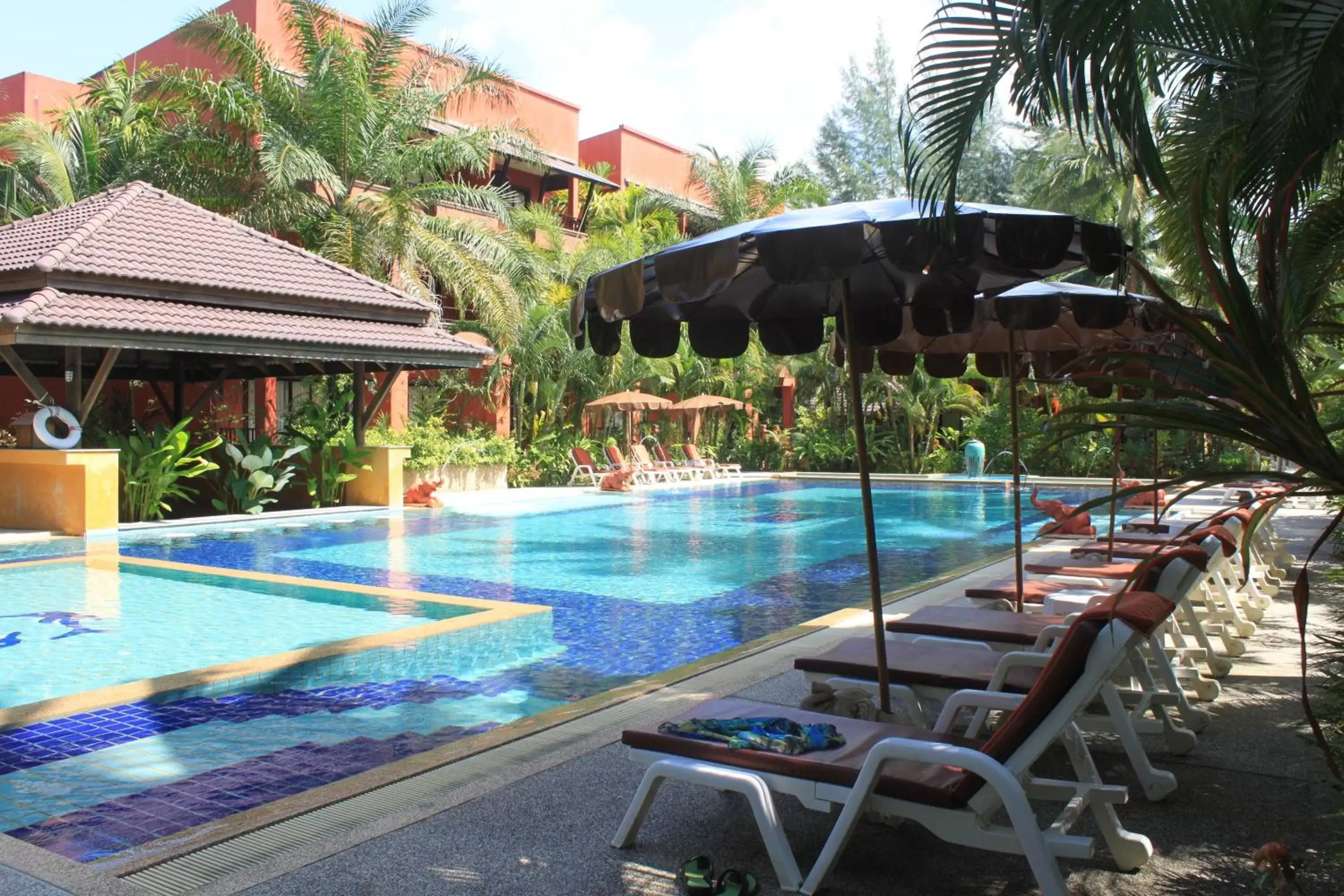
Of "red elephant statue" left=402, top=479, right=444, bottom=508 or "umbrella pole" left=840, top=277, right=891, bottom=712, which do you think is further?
"red elephant statue" left=402, top=479, right=444, bottom=508

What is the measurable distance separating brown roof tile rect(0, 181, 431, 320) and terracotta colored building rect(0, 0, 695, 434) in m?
4.01

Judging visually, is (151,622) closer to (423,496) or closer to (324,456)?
(324,456)

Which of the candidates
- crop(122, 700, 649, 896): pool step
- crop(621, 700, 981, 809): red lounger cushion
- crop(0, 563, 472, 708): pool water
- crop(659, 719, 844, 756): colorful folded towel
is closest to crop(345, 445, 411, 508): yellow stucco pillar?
crop(0, 563, 472, 708): pool water

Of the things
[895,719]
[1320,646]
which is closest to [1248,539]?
[895,719]

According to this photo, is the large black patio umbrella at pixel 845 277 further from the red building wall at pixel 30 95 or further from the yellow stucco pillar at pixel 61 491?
the red building wall at pixel 30 95

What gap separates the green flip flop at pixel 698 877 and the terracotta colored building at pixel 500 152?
21.4 m

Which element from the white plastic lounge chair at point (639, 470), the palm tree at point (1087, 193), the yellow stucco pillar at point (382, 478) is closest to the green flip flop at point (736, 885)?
the yellow stucco pillar at point (382, 478)

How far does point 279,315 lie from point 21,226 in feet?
17.2

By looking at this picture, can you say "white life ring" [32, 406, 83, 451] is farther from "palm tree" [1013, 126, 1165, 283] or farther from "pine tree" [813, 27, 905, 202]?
"pine tree" [813, 27, 905, 202]

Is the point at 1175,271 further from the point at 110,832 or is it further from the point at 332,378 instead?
the point at 332,378

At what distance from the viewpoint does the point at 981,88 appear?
4.38m

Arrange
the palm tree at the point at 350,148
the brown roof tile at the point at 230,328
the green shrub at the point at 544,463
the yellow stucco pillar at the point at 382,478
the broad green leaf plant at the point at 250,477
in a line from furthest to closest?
the green shrub at the point at 544,463 < the palm tree at the point at 350,148 < the yellow stucco pillar at the point at 382,478 < the broad green leaf plant at the point at 250,477 < the brown roof tile at the point at 230,328

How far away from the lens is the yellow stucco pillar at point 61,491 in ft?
49.6

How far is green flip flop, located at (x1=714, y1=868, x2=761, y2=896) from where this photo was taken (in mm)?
3322
